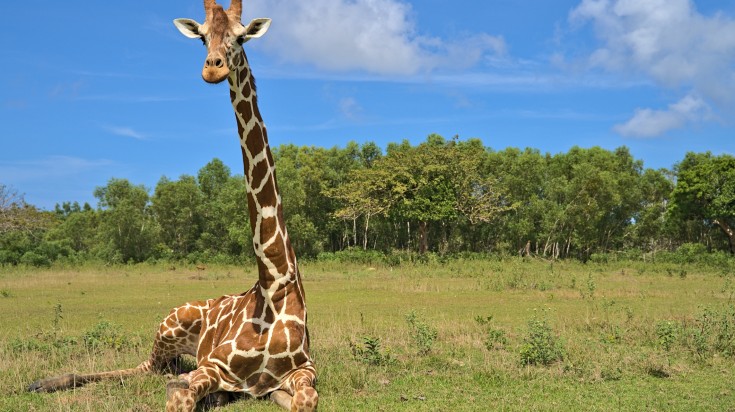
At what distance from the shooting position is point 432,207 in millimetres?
45562

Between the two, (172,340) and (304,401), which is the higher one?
(172,340)

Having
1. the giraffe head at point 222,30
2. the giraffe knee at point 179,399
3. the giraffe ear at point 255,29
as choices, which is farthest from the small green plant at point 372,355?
the giraffe ear at point 255,29

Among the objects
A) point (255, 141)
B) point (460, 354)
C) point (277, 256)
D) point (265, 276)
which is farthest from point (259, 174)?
point (460, 354)

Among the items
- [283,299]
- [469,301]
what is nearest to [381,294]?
[469,301]

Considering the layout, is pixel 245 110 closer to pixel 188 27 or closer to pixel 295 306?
pixel 188 27

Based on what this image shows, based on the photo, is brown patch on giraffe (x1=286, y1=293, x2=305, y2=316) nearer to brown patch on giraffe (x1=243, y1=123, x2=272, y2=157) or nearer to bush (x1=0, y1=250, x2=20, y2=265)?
brown patch on giraffe (x1=243, y1=123, x2=272, y2=157)

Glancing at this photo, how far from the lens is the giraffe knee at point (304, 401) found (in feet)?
18.5

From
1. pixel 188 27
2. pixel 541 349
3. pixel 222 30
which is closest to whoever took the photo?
pixel 222 30

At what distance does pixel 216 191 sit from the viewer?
6675 centimetres

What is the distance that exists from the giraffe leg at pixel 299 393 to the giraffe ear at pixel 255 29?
3426mm

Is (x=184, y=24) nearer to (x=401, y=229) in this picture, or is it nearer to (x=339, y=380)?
(x=339, y=380)

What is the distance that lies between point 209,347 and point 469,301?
1257 cm

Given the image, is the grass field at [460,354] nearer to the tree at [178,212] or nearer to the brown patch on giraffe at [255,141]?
the brown patch on giraffe at [255,141]

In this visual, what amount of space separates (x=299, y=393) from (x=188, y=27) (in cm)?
368
